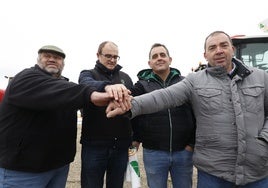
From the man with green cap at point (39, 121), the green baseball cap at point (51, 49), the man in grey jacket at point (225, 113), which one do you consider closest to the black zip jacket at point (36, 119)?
the man with green cap at point (39, 121)

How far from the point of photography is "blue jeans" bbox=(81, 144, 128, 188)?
3143mm

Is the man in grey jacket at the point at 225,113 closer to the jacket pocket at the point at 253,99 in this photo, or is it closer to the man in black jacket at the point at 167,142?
the jacket pocket at the point at 253,99

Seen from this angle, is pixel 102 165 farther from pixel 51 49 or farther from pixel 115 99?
pixel 51 49

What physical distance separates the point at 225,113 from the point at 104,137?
129 centimetres

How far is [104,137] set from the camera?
10.2 feet

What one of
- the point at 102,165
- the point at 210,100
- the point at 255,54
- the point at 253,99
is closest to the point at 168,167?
the point at 102,165

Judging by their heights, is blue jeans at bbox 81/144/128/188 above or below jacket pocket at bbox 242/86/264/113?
below

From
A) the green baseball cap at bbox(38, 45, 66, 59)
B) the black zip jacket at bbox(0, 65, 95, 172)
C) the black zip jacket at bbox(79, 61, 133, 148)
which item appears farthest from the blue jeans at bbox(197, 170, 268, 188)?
the green baseball cap at bbox(38, 45, 66, 59)

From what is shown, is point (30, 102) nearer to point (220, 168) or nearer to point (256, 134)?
point (220, 168)

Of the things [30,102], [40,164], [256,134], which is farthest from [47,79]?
[256,134]

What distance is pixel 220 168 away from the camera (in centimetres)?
240

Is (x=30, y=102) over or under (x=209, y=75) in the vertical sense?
under

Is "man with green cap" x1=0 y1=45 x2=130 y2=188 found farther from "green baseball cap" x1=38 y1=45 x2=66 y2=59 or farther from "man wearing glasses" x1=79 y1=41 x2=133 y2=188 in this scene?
"man wearing glasses" x1=79 y1=41 x2=133 y2=188

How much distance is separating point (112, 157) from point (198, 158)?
103 cm
